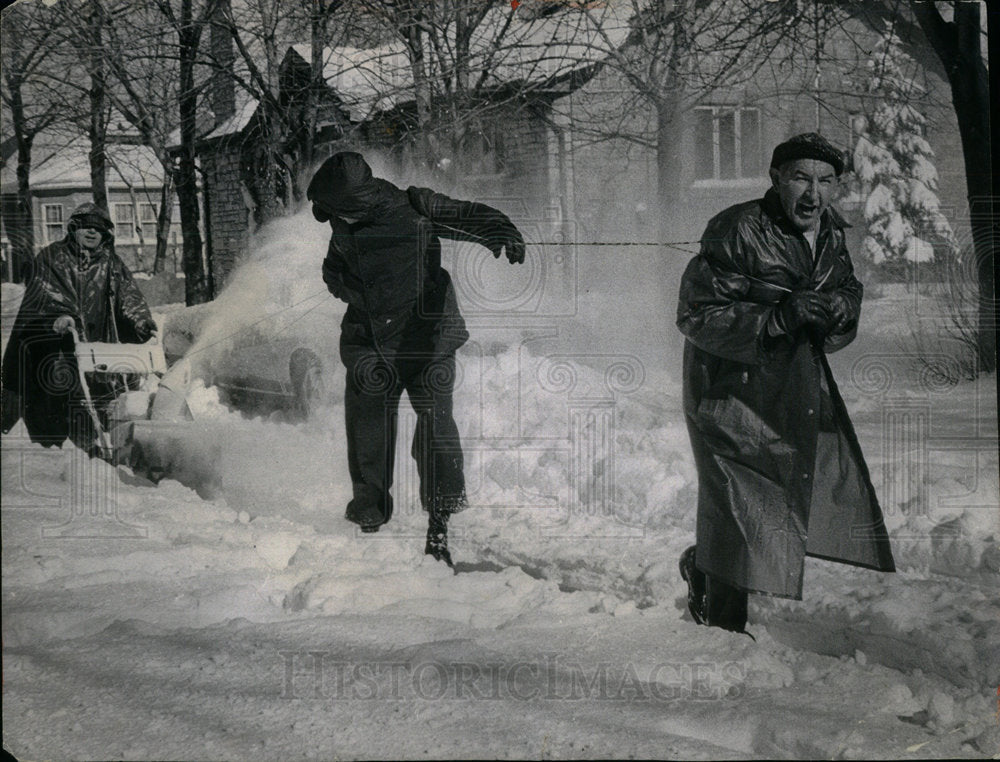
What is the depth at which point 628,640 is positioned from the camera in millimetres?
4082

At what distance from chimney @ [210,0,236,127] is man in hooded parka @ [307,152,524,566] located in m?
0.51

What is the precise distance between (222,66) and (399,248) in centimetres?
115

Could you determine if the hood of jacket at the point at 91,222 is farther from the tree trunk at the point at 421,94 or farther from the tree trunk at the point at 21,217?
the tree trunk at the point at 421,94

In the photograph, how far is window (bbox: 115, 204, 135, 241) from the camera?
4453 millimetres

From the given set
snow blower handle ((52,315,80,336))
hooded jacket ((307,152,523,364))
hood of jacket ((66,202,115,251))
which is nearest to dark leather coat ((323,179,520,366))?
hooded jacket ((307,152,523,364))

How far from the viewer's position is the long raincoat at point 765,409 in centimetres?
392

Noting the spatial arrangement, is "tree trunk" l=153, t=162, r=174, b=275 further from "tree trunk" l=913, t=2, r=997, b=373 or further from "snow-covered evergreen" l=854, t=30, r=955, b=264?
"tree trunk" l=913, t=2, r=997, b=373

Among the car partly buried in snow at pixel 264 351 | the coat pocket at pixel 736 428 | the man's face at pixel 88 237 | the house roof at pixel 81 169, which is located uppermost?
the house roof at pixel 81 169

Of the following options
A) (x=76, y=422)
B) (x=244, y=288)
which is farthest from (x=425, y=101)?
(x=76, y=422)

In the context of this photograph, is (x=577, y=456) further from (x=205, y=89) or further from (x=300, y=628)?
(x=205, y=89)

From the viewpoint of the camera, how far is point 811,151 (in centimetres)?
398

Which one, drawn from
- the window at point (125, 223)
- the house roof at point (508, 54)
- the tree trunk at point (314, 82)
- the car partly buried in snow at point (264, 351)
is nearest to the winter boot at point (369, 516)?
the car partly buried in snow at point (264, 351)

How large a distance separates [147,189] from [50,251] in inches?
19.8

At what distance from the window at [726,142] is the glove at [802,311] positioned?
67 centimetres
